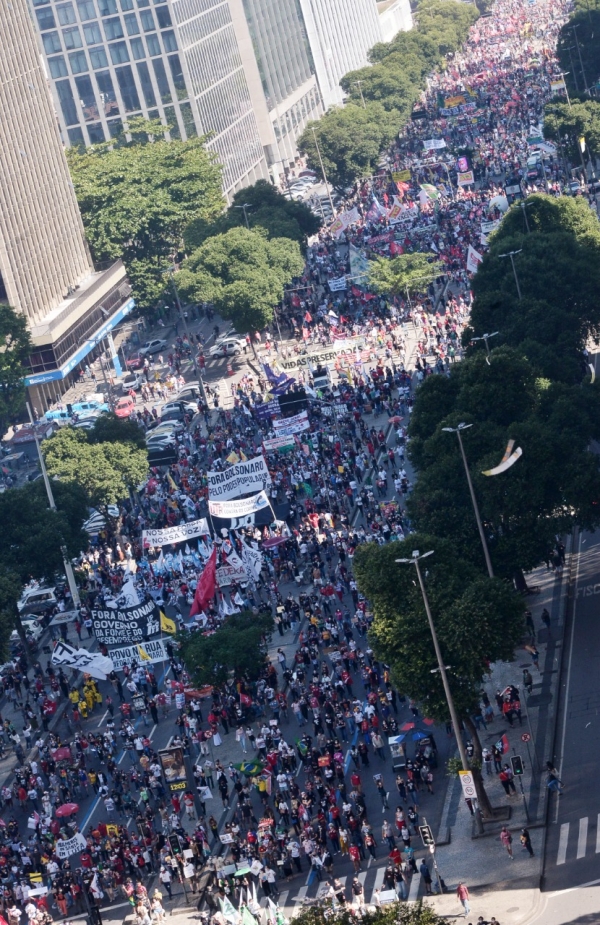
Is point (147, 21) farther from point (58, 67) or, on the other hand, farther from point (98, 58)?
point (58, 67)

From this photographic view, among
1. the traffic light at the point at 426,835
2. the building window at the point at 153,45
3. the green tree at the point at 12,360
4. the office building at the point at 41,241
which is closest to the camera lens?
the traffic light at the point at 426,835

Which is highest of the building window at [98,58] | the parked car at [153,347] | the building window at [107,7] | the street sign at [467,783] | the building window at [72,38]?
the building window at [107,7]

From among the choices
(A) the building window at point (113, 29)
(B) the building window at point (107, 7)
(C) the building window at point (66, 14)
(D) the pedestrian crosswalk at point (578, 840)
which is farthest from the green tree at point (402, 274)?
(D) the pedestrian crosswalk at point (578, 840)

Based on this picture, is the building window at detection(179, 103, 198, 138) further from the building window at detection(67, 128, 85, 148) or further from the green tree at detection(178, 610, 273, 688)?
the green tree at detection(178, 610, 273, 688)

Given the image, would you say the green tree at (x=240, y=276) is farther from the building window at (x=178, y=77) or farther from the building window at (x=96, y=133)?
the building window at (x=96, y=133)

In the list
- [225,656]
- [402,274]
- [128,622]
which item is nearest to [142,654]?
[128,622]

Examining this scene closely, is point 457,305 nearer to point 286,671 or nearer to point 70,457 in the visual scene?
point 70,457
